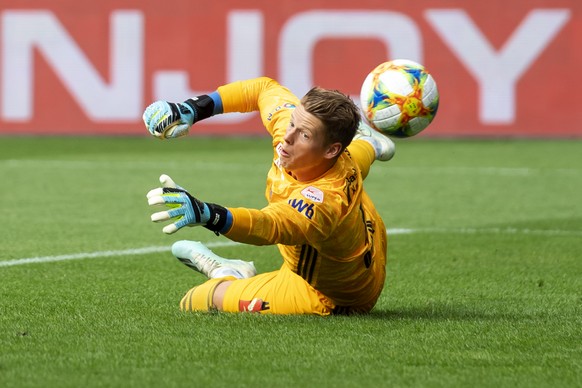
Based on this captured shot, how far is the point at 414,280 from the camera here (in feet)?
24.5

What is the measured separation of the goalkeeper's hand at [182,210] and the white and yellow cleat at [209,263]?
1.46 m

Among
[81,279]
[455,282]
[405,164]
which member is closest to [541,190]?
[405,164]

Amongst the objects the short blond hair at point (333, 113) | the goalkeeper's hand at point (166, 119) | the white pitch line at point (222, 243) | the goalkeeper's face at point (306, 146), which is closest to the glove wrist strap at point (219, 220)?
the goalkeeper's face at point (306, 146)

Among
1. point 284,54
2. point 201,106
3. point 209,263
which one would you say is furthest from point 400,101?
point 284,54

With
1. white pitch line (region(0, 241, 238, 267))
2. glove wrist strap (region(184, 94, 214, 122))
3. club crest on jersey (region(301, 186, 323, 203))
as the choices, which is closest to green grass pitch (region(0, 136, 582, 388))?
white pitch line (region(0, 241, 238, 267))

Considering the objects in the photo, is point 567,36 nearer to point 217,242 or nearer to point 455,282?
point 217,242

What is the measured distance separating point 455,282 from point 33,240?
325cm

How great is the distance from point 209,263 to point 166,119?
943 mm

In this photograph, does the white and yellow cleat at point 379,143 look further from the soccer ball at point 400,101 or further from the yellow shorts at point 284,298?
the yellow shorts at point 284,298

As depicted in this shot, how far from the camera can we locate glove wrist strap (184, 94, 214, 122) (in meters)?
6.50

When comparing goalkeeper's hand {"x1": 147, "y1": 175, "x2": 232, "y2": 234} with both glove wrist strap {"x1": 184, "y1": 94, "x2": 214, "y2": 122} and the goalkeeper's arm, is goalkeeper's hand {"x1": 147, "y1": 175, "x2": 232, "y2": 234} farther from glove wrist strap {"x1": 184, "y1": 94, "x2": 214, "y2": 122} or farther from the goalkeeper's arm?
glove wrist strap {"x1": 184, "y1": 94, "x2": 214, "y2": 122}

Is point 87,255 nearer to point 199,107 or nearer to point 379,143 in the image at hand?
point 199,107

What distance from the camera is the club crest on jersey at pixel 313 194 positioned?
18.0ft

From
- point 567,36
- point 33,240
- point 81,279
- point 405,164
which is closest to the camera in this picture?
point 81,279
